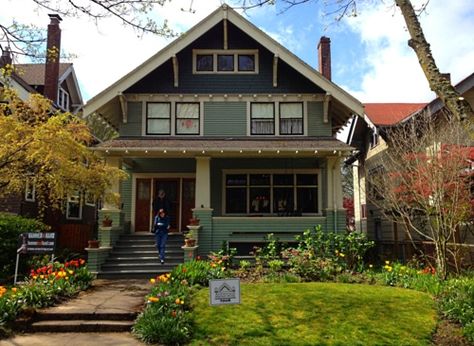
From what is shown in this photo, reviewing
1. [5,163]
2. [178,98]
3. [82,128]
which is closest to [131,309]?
[5,163]

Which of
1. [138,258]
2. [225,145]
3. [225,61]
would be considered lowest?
[138,258]

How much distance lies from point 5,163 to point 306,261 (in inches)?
299

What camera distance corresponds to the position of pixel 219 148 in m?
14.3

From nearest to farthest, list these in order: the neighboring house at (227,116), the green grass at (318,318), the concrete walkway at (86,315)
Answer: the green grass at (318,318), the concrete walkway at (86,315), the neighboring house at (227,116)

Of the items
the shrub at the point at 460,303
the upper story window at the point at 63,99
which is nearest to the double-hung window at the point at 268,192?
the shrub at the point at 460,303

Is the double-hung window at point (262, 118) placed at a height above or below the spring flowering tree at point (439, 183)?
above

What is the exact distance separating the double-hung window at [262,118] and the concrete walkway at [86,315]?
324 inches

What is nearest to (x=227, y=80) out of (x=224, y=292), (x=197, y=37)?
(x=197, y=37)

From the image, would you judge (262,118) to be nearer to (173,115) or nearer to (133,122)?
(173,115)

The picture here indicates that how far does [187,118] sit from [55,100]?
922 cm

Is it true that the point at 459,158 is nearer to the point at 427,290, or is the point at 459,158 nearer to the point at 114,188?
the point at 427,290

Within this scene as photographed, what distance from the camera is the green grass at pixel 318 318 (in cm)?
664

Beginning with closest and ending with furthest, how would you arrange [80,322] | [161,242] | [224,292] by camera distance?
[224,292] → [80,322] → [161,242]

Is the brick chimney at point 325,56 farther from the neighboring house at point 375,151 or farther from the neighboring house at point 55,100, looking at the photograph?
the neighboring house at point 55,100
